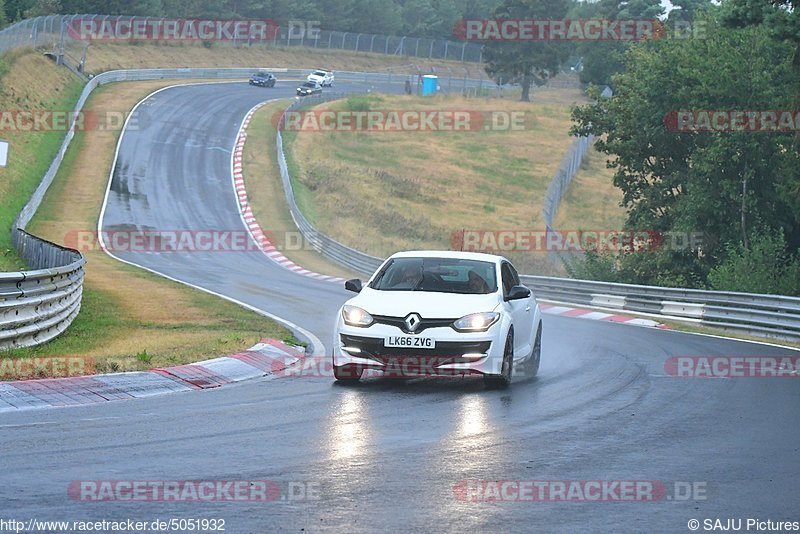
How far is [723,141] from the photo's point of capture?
3097cm

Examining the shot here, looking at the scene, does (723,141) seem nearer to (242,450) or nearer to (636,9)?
(242,450)

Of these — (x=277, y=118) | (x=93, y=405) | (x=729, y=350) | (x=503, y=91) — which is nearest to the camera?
(x=93, y=405)

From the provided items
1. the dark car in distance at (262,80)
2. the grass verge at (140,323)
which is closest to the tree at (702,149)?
the grass verge at (140,323)

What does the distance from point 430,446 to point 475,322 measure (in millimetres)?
3785

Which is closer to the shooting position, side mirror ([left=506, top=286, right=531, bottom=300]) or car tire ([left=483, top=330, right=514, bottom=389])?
car tire ([left=483, top=330, right=514, bottom=389])

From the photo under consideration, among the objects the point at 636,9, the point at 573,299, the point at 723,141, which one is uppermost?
the point at 636,9

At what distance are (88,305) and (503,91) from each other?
299 ft

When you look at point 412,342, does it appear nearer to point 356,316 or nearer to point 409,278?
point 356,316

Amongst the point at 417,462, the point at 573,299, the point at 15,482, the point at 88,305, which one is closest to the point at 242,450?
the point at 417,462

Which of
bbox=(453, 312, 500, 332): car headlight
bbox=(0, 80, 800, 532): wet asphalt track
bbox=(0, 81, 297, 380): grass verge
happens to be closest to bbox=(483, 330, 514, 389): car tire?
bbox=(0, 80, 800, 532): wet asphalt track

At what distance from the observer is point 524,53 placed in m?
108

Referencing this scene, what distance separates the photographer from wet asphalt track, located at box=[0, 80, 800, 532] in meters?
6.95

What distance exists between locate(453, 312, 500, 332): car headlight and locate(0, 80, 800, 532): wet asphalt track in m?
0.70

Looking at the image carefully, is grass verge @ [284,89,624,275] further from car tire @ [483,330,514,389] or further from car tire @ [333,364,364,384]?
car tire @ [333,364,364,384]
